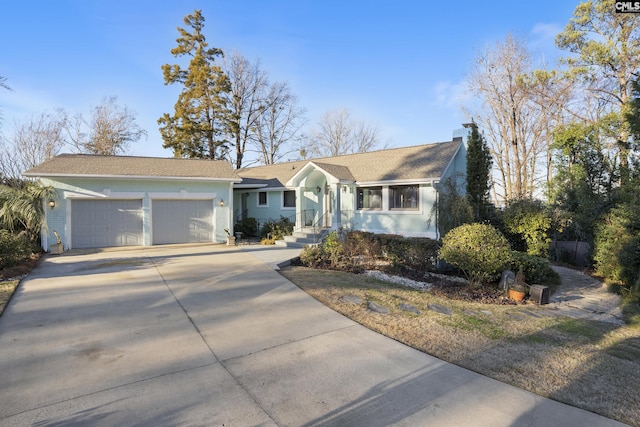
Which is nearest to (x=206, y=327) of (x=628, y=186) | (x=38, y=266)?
(x=38, y=266)

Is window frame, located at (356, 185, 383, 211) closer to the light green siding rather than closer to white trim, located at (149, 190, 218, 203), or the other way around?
the light green siding

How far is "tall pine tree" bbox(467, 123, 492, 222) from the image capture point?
41.5 feet

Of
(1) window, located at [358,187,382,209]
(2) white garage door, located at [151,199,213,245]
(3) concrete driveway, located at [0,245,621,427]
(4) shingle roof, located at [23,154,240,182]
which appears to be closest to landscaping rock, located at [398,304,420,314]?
(3) concrete driveway, located at [0,245,621,427]

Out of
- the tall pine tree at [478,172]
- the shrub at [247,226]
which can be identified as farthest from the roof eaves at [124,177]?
the tall pine tree at [478,172]

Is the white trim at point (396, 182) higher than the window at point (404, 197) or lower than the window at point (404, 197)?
higher

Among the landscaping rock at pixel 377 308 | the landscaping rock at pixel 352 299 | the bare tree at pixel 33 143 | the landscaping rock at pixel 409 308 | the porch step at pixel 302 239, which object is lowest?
the landscaping rock at pixel 409 308

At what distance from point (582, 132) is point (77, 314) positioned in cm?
1934

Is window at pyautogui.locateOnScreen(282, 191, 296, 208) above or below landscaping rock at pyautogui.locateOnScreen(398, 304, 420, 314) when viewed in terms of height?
above

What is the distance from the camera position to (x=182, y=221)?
16.0 metres

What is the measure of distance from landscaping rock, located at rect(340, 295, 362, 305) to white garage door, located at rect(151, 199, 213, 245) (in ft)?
35.6

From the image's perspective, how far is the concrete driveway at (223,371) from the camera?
3.23 metres

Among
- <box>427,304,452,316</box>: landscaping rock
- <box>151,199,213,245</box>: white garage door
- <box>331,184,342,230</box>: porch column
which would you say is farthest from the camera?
<box>331,184,342,230</box>: porch column

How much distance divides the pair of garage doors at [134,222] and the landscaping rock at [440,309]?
1218 centimetres

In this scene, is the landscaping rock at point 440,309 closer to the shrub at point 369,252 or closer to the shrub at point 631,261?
the shrub at point 369,252
